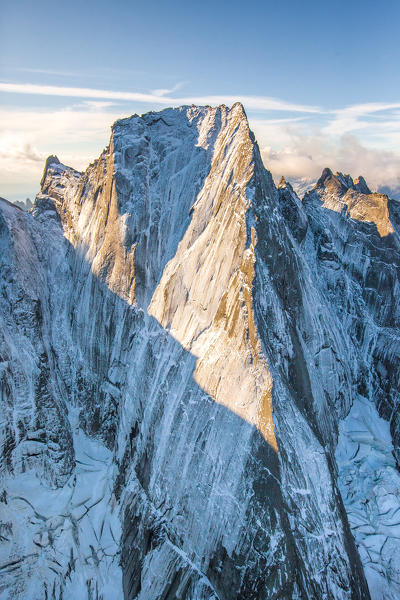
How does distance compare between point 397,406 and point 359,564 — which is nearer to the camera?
point 359,564

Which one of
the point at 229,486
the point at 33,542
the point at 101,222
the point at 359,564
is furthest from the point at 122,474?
the point at 101,222

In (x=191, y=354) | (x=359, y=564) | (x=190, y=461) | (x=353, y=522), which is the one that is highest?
(x=191, y=354)

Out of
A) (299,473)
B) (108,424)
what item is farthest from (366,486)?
(108,424)

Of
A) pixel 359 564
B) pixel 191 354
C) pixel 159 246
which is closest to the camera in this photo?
pixel 359 564

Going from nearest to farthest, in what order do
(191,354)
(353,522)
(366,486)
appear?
(191,354), (353,522), (366,486)

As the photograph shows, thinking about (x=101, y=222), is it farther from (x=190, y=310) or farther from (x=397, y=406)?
(x=397, y=406)

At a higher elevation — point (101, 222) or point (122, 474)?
point (101, 222)

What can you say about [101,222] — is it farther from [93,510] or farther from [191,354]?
[93,510]
